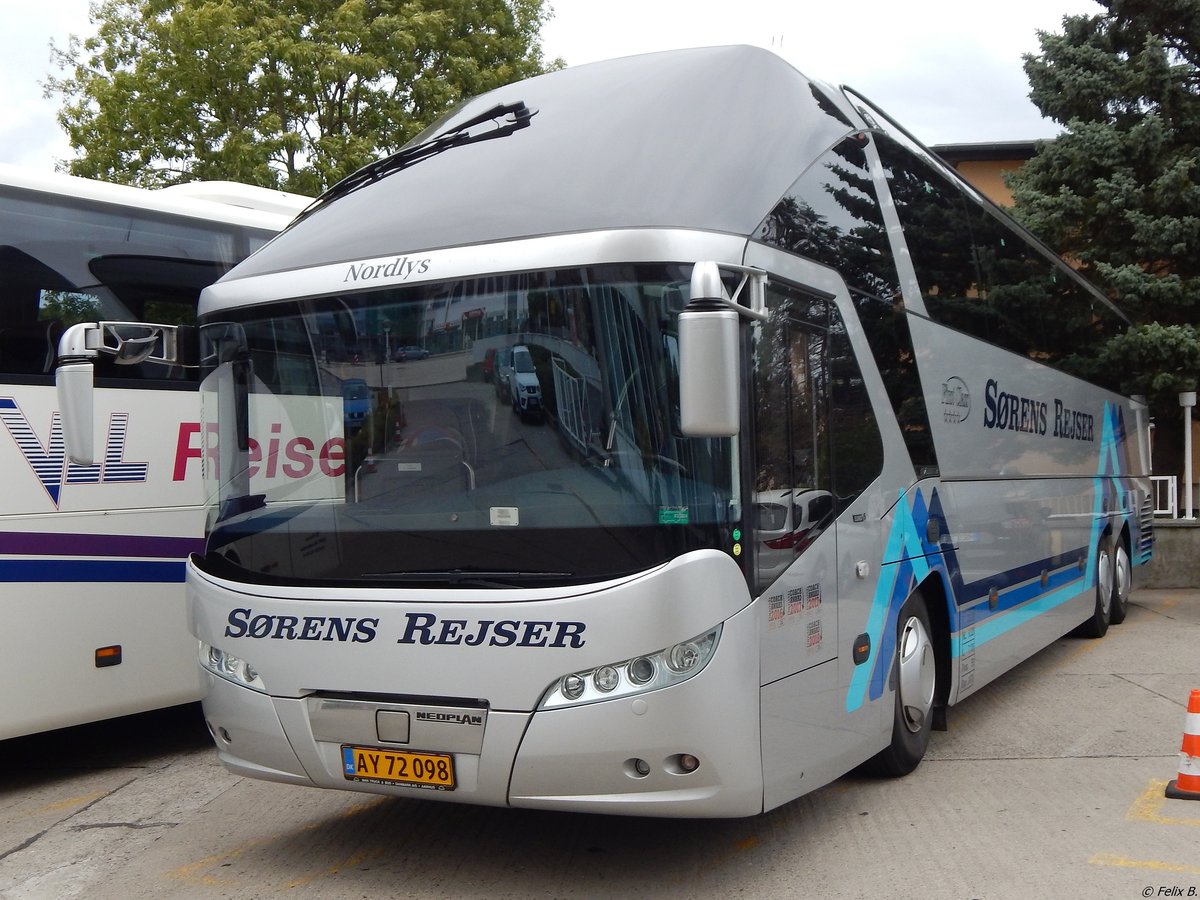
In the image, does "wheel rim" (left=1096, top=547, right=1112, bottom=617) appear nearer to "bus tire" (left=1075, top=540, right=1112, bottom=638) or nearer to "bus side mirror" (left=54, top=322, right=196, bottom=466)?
"bus tire" (left=1075, top=540, right=1112, bottom=638)

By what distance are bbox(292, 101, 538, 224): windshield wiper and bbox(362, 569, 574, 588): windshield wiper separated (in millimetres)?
2211

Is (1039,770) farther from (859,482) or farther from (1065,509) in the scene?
(1065,509)

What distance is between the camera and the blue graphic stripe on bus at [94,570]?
7086 millimetres

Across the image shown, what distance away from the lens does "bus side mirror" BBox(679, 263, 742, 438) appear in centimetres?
436

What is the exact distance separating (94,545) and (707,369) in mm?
4761

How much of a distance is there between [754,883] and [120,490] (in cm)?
471

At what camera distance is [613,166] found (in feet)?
17.0

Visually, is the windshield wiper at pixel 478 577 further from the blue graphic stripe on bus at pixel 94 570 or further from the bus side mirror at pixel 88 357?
the blue graphic stripe on bus at pixel 94 570

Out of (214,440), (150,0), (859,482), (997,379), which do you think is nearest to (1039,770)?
(859,482)

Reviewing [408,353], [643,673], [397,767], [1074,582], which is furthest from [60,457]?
[1074,582]

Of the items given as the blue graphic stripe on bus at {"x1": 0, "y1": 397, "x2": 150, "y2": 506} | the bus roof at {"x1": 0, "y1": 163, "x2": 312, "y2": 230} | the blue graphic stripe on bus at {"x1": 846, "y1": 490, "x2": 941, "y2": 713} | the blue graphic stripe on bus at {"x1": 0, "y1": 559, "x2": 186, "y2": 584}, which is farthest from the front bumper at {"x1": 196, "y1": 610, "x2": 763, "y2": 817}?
the bus roof at {"x1": 0, "y1": 163, "x2": 312, "y2": 230}

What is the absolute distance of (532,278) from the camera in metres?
4.92

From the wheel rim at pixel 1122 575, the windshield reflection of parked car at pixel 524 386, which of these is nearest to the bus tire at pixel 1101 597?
the wheel rim at pixel 1122 575

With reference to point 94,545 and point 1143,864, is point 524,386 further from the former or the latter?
point 94,545
